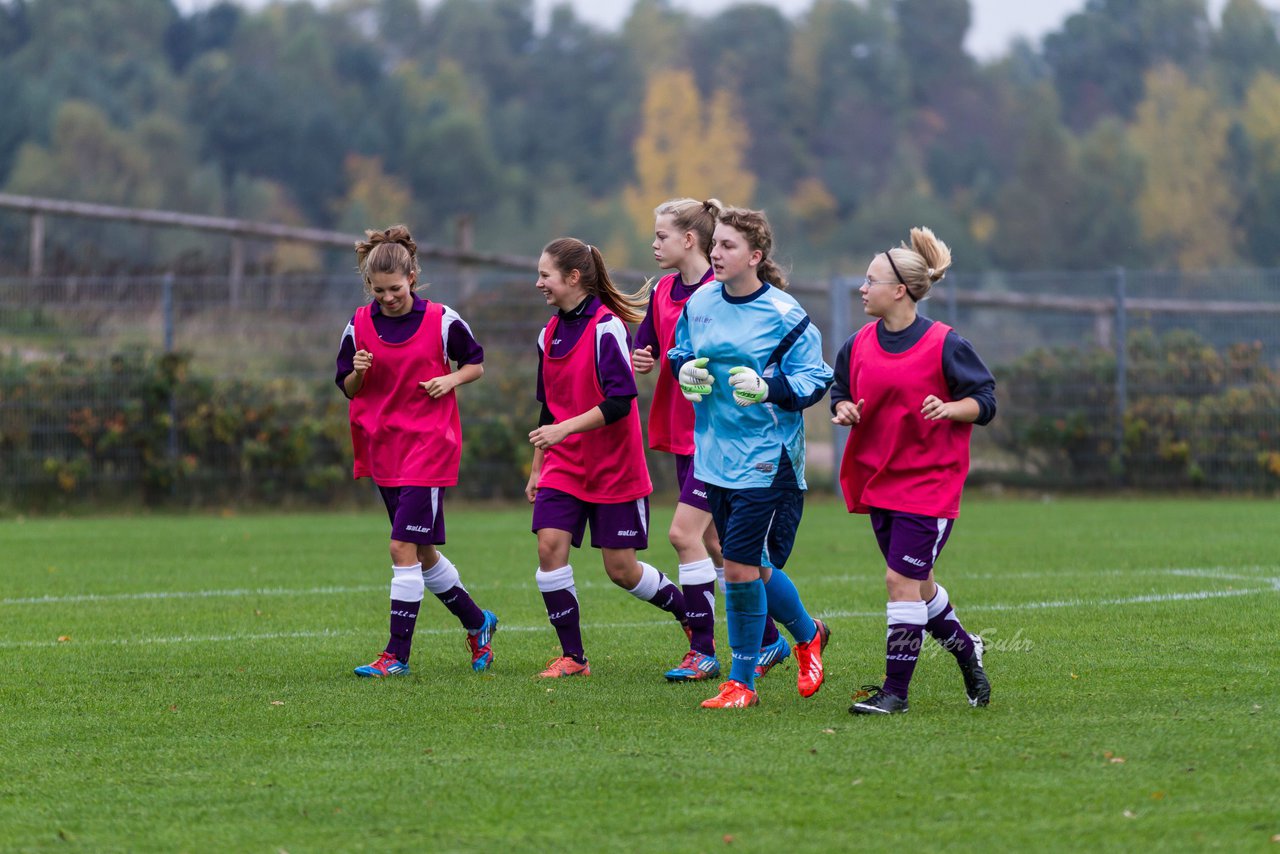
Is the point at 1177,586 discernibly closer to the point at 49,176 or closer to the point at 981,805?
the point at 981,805

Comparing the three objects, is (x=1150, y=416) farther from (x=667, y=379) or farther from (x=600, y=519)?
(x=600, y=519)

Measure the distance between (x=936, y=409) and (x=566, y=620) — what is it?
2.07 meters

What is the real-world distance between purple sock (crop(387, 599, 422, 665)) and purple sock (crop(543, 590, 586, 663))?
587 mm

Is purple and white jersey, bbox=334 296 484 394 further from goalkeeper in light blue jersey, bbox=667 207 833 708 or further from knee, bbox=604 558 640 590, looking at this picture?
goalkeeper in light blue jersey, bbox=667 207 833 708

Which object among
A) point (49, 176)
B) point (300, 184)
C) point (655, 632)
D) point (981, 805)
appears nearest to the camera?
point (981, 805)

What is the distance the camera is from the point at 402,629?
7.37 metres

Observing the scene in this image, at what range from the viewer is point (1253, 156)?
78.8 m

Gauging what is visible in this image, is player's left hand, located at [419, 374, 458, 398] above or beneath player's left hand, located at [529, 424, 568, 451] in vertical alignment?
above

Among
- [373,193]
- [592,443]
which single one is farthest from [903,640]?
[373,193]

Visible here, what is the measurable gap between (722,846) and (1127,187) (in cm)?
8186

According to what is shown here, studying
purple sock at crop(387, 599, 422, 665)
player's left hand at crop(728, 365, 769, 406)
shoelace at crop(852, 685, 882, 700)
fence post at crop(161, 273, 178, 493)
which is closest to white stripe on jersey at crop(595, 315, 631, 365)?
player's left hand at crop(728, 365, 769, 406)

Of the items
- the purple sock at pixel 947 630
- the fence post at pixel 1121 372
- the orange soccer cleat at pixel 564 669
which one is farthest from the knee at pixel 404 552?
the fence post at pixel 1121 372

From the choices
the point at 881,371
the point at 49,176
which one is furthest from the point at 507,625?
the point at 49,176

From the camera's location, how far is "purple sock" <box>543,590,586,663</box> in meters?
7.28
